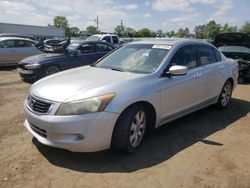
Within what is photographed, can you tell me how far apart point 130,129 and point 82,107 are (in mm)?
784

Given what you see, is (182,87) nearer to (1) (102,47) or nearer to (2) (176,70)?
(2) (176,70)

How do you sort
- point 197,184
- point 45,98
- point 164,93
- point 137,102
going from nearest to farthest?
point 197,184 < point 45,98 < point 137,102 < point 164,93

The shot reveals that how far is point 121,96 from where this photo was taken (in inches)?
161

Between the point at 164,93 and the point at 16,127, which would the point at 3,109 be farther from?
the point at 164,93

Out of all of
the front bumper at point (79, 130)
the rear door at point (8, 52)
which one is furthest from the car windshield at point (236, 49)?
the rear door at point (8, 52)

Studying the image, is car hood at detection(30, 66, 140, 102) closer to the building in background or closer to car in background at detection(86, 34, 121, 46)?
car in background at detection(86, 34, 121, 46)

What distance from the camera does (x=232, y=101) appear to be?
314 inches

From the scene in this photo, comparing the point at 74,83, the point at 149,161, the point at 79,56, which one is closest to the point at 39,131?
the point at 74,83

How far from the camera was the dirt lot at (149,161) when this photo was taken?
371cm

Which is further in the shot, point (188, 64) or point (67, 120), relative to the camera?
point (188, 64)

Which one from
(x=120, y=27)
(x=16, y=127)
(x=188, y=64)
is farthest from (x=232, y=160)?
(x=120, y=27)

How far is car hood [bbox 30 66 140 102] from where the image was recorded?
407cm

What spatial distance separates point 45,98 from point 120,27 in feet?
227

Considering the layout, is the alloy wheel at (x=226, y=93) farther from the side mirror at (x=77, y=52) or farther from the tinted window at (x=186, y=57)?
the side mirror at (x=77, y=52)
